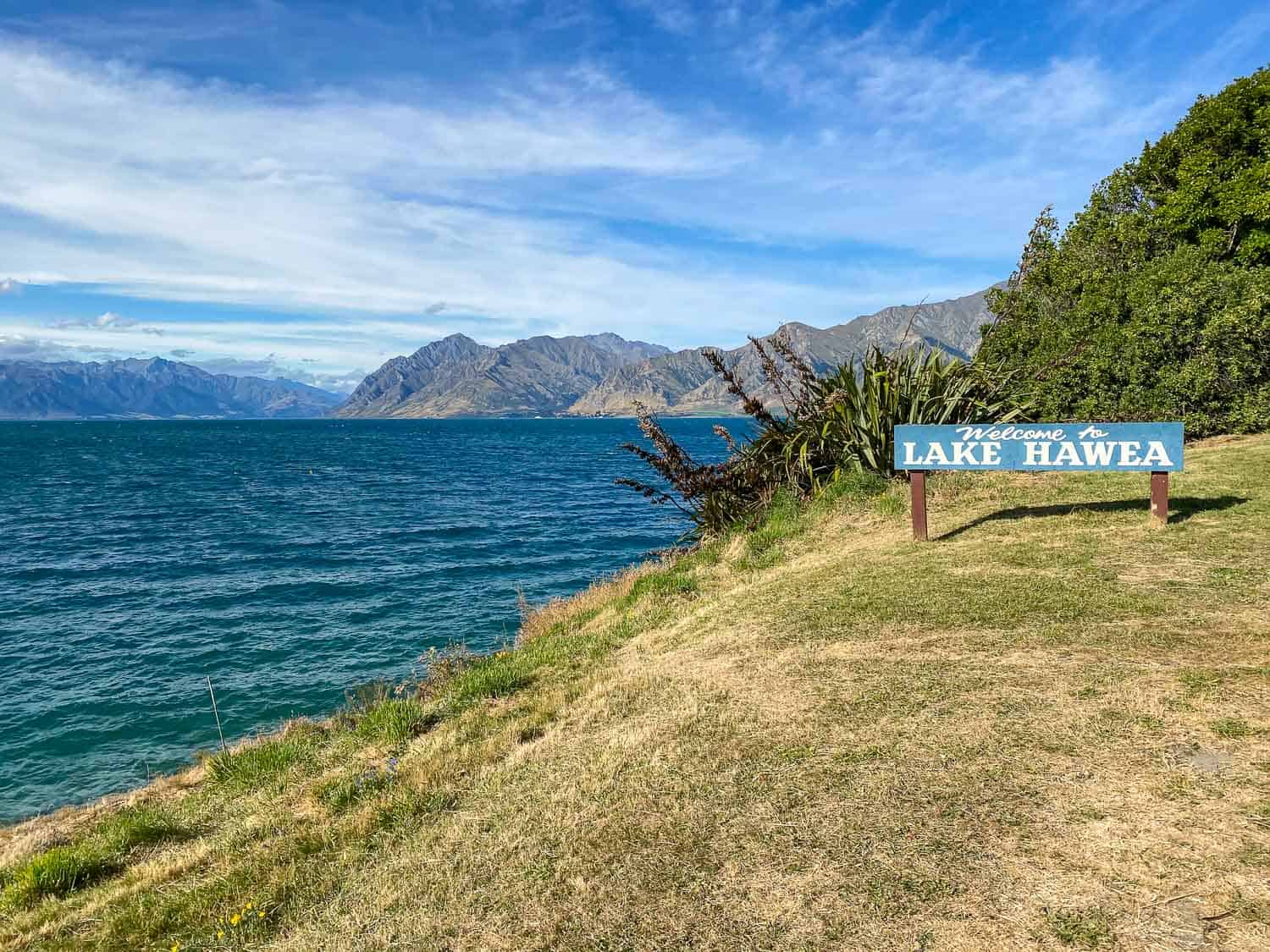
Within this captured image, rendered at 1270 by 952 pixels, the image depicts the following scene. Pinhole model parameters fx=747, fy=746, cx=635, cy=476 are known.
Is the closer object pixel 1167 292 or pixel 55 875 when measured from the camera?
pixel 55 875

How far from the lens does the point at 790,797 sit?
454cm

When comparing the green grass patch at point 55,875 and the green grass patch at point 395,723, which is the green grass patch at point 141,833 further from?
the green grass patch at point 395,723

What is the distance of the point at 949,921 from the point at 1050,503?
933 centimetres

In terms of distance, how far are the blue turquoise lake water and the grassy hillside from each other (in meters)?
3.90

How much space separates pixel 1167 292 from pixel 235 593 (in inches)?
941

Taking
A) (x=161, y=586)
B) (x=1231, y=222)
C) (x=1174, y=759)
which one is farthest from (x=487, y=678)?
(x=1231, y=222)

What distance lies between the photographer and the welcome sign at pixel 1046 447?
9.05 meters

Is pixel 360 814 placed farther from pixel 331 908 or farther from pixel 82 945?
pixel 82 945

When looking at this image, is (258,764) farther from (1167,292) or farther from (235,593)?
(1167,292)

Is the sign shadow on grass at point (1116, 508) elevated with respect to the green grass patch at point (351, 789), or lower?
elevated

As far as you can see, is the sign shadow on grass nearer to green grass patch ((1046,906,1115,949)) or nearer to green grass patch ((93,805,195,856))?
green grass patch ((1046,906,1115,949))

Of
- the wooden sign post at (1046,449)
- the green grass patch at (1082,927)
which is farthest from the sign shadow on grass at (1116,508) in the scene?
the green grass patch at (1082,927)

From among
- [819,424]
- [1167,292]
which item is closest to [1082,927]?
[819,424]

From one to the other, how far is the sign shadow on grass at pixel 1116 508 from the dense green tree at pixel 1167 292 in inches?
227
